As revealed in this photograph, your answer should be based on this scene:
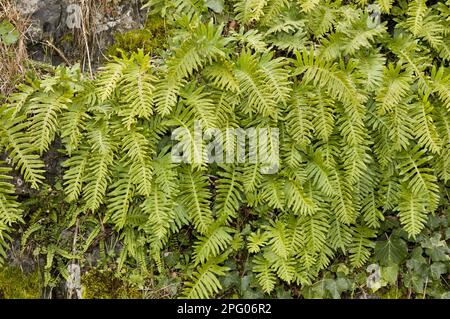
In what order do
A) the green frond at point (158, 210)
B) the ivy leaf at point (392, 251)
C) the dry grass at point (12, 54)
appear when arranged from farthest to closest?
1. the ivy leaf at point (392, 251)
2. the dry grass at point (12, 54)
3. the green frond at point (158, 210)

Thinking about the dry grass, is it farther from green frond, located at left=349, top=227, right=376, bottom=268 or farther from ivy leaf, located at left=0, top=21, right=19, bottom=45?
green frond, located at left=349, top=227, right=376, bottom=268

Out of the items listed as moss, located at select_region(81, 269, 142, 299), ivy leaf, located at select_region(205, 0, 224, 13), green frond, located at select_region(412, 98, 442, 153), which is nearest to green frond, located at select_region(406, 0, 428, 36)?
green frond, located at select_region(412, 98, 442, 153)

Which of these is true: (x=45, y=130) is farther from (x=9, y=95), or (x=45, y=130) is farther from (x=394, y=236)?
(x=394, y=236)

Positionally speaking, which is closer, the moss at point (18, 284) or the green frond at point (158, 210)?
the green frond at point (158, 210)

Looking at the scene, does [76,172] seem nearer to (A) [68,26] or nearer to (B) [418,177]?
(A) [68,26]

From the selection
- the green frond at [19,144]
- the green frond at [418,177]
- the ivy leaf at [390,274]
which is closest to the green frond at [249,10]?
the green frond at [418,177]

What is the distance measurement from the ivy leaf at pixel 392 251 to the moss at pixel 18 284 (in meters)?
2.57

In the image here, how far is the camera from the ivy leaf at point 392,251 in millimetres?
3652

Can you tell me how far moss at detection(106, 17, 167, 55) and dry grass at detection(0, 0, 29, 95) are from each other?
24.8 inches

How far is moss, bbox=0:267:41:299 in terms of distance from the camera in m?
3.49

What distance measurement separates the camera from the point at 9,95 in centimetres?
353

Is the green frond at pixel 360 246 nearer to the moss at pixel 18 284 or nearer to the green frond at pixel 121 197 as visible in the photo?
the green frond at pixel 121 197
